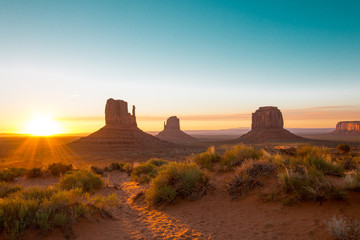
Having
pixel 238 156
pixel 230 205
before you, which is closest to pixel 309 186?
pixel 230 205

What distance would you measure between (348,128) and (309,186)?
209 m

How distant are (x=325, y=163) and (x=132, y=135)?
65.1 meters

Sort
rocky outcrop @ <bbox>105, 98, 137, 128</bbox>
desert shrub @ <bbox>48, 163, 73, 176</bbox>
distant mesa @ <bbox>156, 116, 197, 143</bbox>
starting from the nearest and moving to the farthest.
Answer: desert shrub @ <bbox>48, 163, 73, 176</bbox> → rocky outcrop @ <bbox>105, 98, 137, 128</bbox> → distant mesa @ <bbox>156, 116, 197, 143</bbox>

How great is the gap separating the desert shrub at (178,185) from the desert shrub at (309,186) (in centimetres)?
300

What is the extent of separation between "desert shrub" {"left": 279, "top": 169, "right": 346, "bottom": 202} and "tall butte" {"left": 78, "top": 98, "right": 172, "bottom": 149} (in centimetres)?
5588

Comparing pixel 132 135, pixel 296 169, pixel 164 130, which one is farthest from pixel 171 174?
pixel 164 130

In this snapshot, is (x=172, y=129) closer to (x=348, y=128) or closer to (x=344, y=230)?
(x=344, y=230)

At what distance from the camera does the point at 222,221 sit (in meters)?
5.88

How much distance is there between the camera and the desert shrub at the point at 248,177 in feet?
23.0

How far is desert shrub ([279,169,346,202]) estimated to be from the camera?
210 inches

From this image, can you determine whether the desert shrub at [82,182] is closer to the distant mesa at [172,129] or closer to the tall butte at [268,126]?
the tall butte at [268,126]

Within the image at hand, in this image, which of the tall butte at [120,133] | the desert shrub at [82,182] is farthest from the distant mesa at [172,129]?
the desert shrub at [82,182]

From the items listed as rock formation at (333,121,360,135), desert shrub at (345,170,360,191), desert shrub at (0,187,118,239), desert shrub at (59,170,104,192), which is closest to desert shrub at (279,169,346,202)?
desert shrub at (345,170,360,191)

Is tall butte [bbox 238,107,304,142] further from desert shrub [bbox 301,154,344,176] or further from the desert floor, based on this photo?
the desert floor
